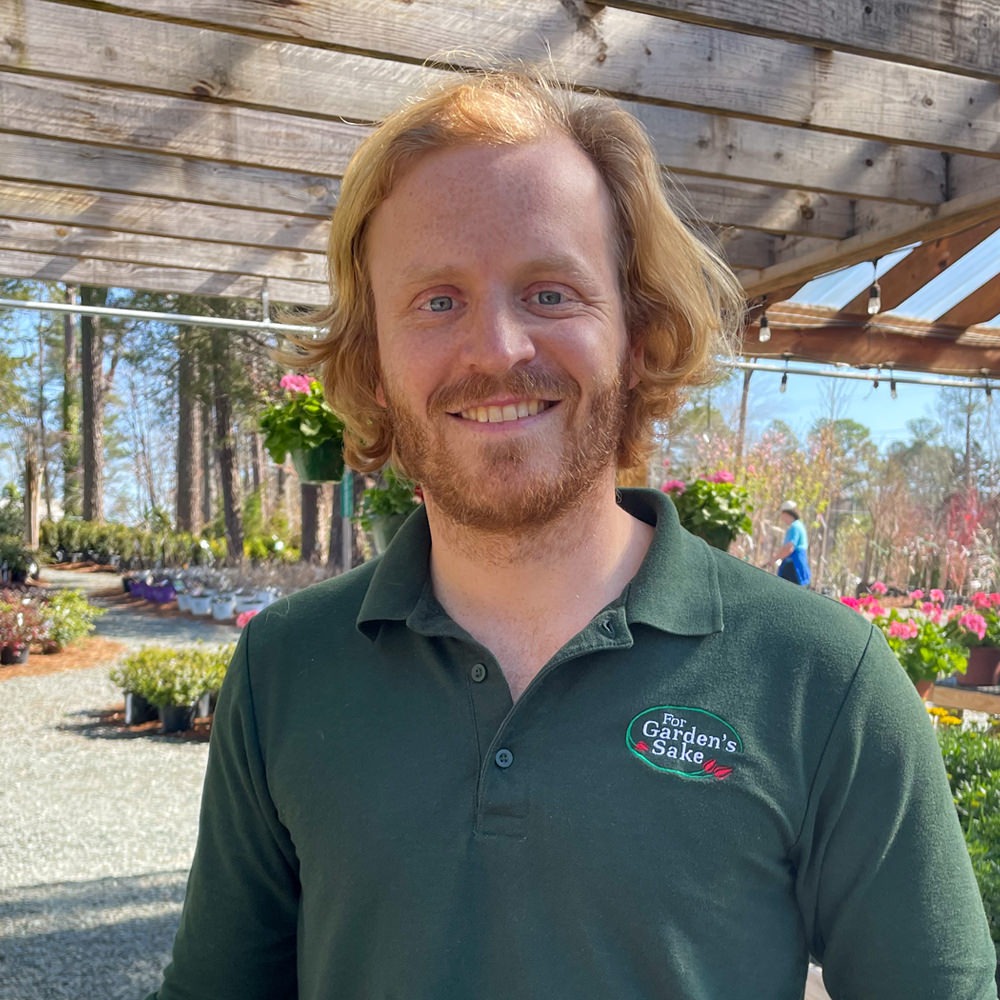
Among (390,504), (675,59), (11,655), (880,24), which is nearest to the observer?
(880,24)

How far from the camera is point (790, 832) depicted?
109 cm

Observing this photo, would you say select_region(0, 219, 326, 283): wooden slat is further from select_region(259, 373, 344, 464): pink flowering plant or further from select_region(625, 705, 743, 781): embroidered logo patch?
select_region(625, 705, 743, 781): embroidered logo patch

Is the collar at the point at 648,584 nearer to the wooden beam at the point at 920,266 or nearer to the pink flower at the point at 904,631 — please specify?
the pink flower at the point at 904,631

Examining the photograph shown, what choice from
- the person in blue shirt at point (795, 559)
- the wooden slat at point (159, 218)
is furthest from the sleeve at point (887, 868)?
the person in blue shirt at point (795, 559)

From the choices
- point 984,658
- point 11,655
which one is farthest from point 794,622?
point 11,655

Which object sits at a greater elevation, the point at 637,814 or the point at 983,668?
the point at 637,814

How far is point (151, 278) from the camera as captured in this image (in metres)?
5.13

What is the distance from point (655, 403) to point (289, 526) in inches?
865

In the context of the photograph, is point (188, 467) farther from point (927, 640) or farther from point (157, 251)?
point (927, 640)

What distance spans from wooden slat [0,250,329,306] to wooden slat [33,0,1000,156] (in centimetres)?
246

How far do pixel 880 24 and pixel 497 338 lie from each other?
1921mm

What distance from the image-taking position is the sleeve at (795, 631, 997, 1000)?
3.47ft

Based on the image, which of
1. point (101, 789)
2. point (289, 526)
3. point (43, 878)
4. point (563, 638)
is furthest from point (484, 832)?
point (289, 526)

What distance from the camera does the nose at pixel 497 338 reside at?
122cm
